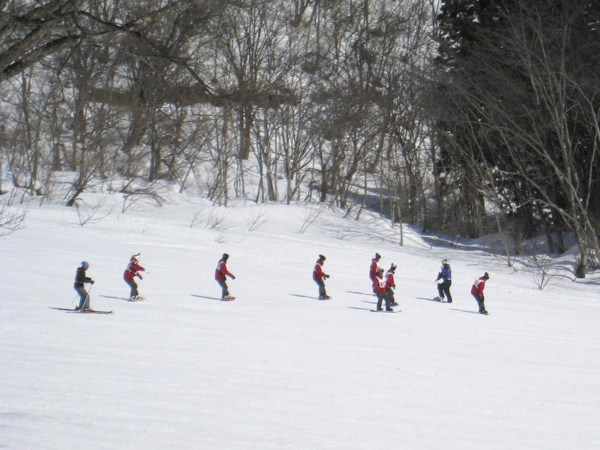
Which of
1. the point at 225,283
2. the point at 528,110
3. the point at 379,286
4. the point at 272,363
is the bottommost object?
the point at 272,363

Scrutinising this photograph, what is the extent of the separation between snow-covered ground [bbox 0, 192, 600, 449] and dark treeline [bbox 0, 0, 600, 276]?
7.24 meters

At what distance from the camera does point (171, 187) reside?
4150 cm

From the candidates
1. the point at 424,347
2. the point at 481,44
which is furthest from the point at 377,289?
the point at 481,44

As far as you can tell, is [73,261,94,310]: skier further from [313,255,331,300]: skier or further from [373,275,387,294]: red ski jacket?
[373,275,387,294]: red ski jacket

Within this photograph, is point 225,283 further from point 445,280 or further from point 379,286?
point 445,280

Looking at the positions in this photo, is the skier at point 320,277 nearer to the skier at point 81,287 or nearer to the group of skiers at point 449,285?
the group of skiers at point 449,285

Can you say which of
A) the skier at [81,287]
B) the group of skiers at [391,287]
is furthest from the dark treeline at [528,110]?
the skier at [81,287]

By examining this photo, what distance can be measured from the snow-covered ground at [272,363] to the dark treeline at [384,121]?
23.8 feet

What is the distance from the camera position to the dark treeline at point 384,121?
32344 mm

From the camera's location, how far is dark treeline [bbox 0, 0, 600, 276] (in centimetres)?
3234

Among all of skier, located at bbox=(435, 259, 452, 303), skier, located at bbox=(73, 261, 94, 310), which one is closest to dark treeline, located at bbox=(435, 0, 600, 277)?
skier, located at bbox=(435, 259, 452, 303)

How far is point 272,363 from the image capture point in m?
10.5

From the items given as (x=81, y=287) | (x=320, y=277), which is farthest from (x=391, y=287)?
(x=81, y=287)

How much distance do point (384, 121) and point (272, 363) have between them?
127 feet
